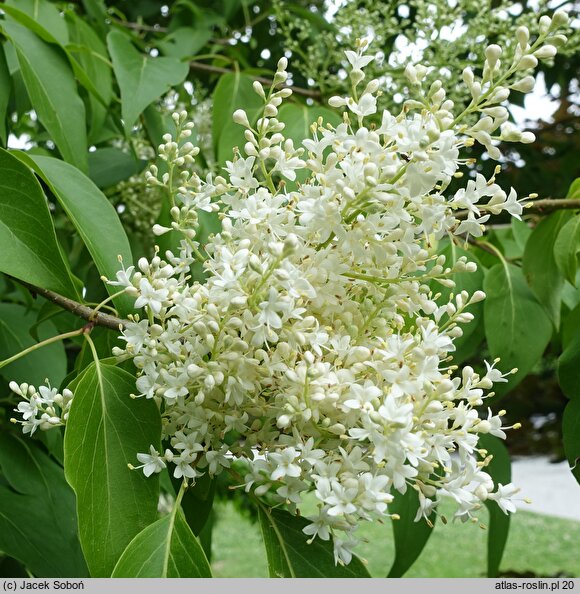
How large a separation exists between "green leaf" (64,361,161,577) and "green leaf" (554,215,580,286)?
87cm

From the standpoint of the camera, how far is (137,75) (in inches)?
64.6

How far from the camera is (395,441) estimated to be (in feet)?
2.63

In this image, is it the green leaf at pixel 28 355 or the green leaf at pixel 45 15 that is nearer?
the green leaf at pixel 28 355

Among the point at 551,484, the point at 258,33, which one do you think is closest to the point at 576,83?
the point at 258,33

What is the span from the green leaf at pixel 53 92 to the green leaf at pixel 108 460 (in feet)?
1.98

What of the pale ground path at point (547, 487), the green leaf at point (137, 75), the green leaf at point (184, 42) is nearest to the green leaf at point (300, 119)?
the green leaf at point (137, 75)

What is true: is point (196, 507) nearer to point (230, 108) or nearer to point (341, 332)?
point (341, 332)

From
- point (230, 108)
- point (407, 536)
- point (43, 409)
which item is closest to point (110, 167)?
point (230, 108)

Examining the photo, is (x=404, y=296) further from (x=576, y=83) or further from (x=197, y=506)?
(x=576, y=83)

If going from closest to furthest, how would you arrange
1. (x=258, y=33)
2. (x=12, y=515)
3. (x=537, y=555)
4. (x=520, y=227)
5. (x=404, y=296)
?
(x=404, y=296) < (x=12, y=515) < (x=520, y=227) < (x=258, y=33) < (x=537, y=555)

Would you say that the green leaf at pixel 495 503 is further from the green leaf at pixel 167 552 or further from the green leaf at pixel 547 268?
the green leaf at pixel 167 552

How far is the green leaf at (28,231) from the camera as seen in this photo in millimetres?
1046

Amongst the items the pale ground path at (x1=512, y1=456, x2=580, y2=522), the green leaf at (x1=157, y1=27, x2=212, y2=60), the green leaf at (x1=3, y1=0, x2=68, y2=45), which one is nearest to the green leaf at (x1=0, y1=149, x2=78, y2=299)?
the green leaf at (x1=3, y1=0, x2=68, y2=45)

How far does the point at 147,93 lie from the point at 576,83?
10.9ft
